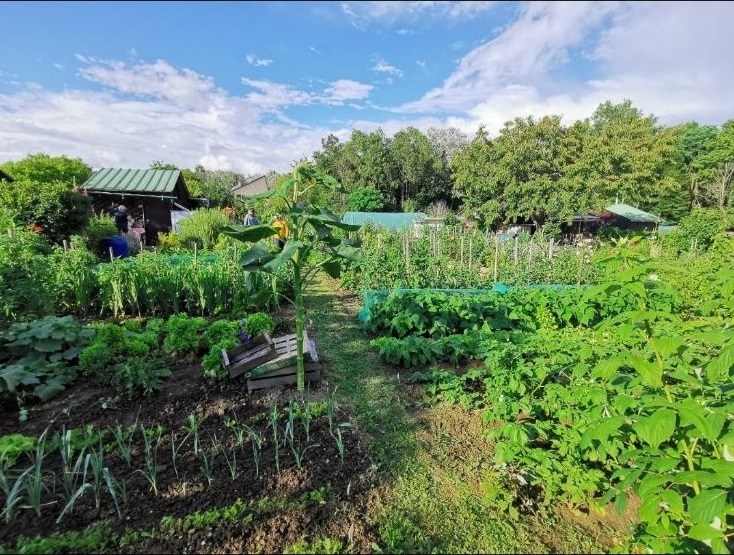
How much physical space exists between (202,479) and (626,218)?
36177 mm

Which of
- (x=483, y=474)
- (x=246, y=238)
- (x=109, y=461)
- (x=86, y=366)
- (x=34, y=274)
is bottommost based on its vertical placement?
(x=483, y=474)

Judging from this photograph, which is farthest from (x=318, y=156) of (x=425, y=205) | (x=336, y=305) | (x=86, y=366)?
(x=86, y=366)

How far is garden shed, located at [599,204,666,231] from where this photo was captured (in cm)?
3005

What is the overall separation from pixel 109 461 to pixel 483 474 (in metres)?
2.62

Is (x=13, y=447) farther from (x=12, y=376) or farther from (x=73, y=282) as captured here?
(x=73, y=282)

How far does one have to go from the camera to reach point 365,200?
3158cm

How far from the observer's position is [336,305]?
7.50 m

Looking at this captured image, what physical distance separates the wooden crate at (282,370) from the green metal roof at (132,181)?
16.3 m

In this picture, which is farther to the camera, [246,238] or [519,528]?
[246,238]

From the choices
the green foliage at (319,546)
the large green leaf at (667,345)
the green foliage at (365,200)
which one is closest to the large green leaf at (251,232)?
the green foliage at (319,546)

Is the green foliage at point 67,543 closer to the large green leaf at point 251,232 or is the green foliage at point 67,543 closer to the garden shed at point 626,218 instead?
the large green leaf at point 251,232

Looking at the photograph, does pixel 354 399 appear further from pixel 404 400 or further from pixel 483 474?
pixel 483 474

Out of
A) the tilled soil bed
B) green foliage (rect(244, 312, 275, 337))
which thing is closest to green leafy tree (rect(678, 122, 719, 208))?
green foliage (rect(244, 312, 275, 337))

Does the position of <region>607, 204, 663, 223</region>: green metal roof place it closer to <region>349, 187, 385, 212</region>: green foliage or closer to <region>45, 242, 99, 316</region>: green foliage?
<region>349, 187, 385, 212</region>: green foliage
